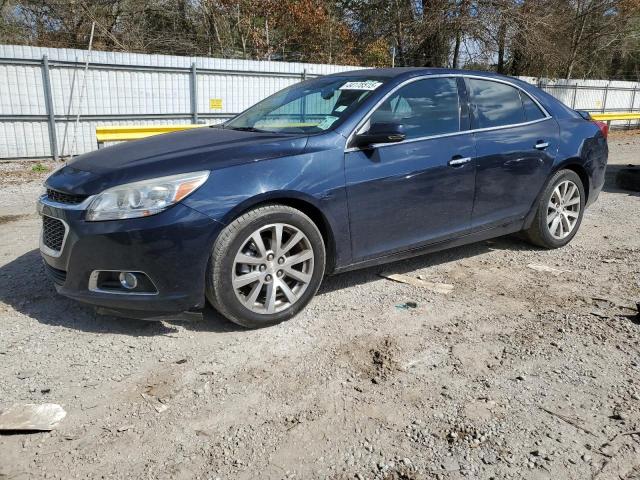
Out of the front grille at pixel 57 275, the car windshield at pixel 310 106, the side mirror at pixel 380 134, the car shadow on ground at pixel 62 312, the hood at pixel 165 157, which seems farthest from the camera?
the car windshield at pixel 310 106

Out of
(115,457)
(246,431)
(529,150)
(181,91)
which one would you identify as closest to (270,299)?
(246,431)

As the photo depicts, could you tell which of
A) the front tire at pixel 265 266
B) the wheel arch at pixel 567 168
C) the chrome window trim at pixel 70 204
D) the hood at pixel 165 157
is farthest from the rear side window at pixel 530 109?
the chrome window trim at pixel 70 204

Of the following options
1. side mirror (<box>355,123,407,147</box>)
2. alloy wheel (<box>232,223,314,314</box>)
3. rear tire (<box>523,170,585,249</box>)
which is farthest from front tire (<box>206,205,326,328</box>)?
rear tire (<box>523,170,585,249</box>)

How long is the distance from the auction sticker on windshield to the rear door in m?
0.90

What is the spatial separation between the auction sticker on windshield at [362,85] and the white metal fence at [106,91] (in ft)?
30.8

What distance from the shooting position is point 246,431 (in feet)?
8.45

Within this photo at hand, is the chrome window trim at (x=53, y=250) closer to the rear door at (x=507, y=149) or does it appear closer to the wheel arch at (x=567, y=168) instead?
the rear door at (x=507, y=149)

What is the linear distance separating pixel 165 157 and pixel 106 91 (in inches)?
394

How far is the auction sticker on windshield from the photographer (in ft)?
13.6

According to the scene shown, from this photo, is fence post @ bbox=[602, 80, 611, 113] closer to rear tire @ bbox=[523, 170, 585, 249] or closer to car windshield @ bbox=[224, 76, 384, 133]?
rear tire @ bbox=[523, 170, 585, 249]

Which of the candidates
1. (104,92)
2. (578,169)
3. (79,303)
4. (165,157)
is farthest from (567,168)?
(104,92)

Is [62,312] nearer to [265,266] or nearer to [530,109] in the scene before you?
[265,266]

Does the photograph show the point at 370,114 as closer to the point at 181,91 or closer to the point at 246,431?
the point at 246,431

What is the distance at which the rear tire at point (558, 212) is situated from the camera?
512 cm
